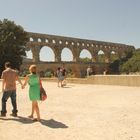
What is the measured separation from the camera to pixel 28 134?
9.27 meters

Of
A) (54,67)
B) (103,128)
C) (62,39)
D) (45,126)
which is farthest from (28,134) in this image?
(62,39)

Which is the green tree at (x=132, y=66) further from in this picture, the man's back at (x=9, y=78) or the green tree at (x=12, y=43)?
the man's back at (x=9, y=78)

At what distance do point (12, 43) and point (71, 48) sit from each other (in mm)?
43637

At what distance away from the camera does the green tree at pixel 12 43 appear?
51500 mm

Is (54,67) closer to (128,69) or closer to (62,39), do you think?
(62,39)

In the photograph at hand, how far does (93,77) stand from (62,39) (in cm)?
6611

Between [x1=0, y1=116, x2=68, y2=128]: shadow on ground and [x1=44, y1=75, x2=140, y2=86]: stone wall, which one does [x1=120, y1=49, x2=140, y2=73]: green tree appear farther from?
[x1=0, y1=116, x2=68, y2=128]: shadow on ground

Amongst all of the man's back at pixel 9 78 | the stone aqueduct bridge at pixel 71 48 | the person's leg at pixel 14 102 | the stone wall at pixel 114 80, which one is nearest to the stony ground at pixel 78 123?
the person's leg at pixel 14 102

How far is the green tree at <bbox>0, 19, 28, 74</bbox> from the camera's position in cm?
5150

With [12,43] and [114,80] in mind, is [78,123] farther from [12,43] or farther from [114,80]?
[12,43]

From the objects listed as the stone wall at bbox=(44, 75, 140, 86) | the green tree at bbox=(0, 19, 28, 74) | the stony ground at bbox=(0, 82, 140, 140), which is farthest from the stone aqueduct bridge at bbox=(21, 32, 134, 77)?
the stony ground at bbox=(0, 82, 140, 140)

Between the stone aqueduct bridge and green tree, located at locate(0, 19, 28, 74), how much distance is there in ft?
60.9

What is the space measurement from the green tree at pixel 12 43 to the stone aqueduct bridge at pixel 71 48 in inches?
731

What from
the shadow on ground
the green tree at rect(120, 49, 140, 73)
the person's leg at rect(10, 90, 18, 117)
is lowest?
the shadow on ground
